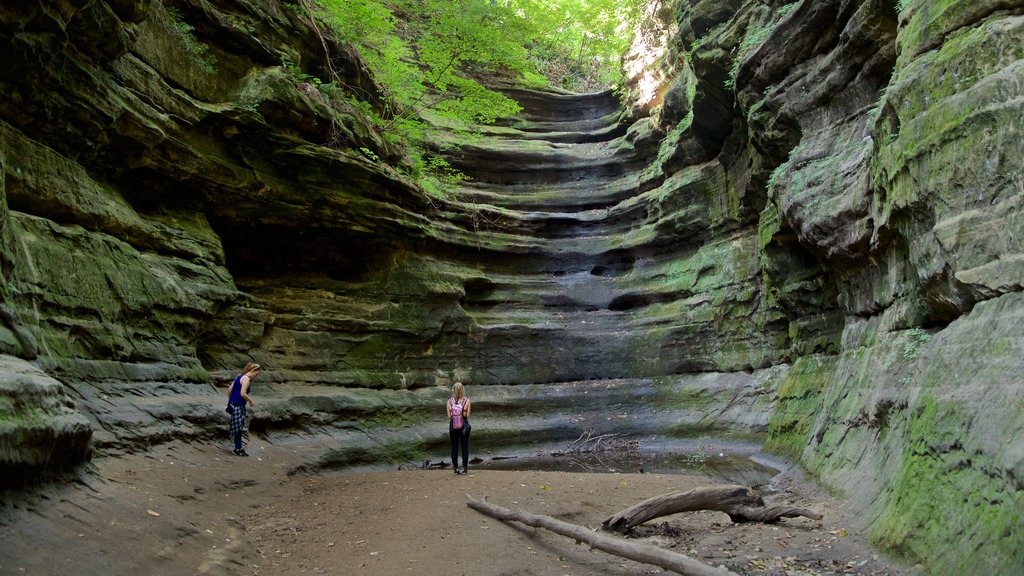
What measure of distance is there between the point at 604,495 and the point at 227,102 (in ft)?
37.7

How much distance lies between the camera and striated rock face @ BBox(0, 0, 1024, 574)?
6156mm

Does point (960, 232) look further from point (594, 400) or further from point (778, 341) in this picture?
point (594, 400)

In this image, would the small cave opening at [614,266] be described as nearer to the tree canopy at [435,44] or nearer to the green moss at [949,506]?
the tree canopy at [435,44]

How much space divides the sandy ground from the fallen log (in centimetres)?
15

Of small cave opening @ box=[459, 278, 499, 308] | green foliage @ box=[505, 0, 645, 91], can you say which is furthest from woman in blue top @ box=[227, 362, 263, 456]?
green foliage @ box=[505, 0, 645, 91]

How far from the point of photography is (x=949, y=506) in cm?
515

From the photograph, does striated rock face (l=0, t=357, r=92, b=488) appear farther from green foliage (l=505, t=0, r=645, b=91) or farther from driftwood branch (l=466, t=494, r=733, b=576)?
green foliage (l=505, t=0, r=645, b=91)

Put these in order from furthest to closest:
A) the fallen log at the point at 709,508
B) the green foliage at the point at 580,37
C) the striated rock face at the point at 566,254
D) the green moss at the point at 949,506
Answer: the green foliage at the point at 580,37
the fallen log at the point at 709,508
the striated rock face at the point at 566,254
the green moss at the point at 949,506

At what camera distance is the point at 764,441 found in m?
15.2

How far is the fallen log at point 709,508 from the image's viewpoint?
288 inches

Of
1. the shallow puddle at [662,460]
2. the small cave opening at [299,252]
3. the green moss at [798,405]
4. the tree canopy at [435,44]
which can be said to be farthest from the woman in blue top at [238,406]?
the tree canopy at [435,44]

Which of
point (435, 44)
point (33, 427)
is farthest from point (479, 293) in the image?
point (33, 427)

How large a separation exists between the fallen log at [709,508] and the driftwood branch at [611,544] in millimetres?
883

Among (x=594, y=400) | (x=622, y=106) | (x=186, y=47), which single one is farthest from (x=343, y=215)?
(x=622, y=106)
